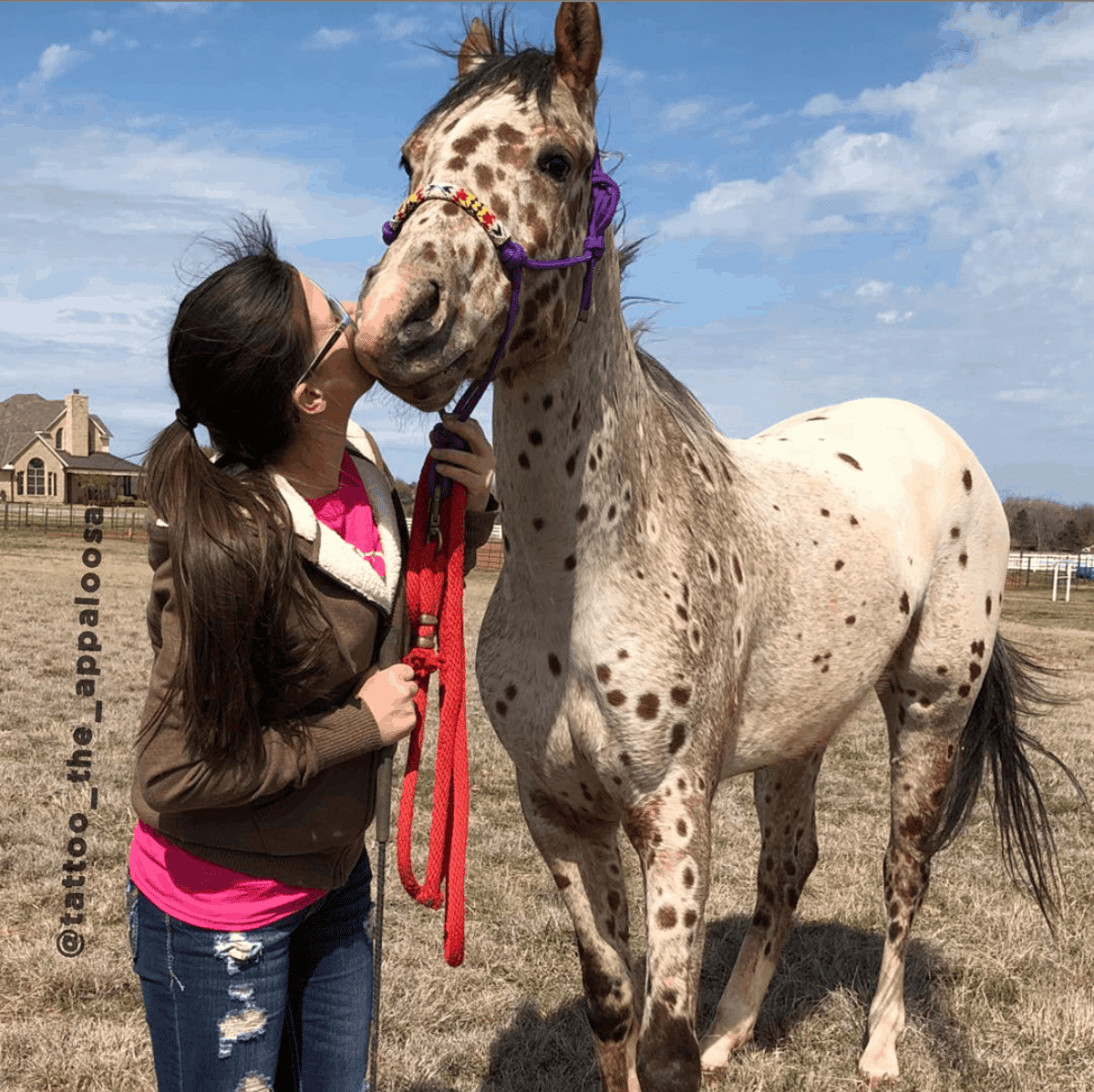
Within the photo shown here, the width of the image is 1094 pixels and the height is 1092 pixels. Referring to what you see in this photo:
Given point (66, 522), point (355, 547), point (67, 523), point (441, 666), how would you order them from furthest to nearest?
point (66, 522) → point (67, 523) → point (441, 666) → point (355, 547)

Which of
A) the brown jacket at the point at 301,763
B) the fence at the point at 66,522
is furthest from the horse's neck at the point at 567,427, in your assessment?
the fence at the point at 66,522

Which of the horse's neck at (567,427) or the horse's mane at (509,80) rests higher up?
the horse's mane at (509,80)

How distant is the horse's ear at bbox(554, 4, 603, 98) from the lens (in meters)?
2.20

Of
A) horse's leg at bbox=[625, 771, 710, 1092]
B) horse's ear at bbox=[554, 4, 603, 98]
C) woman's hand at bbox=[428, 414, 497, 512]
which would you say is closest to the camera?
horse's ear at bbox=[554, 4, 603, 98]

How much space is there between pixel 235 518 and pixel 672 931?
57.8 inches

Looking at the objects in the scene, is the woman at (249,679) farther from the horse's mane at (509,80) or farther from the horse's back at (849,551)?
the horse's back at (849,551)

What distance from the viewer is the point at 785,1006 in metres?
4.20

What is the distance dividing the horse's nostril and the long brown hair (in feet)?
0.87

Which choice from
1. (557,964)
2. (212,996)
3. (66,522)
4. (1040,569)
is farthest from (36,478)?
(212,996)

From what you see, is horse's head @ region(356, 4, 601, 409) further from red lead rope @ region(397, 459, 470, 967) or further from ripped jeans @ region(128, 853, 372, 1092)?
ripped jeans @ region(128, 853, 372, 1092)

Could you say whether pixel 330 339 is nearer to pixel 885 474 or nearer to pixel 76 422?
pixel 885 474

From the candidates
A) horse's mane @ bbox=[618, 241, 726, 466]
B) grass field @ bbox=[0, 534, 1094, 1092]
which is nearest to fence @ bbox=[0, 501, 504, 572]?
grass field @ bbox=[0, 534, 1094, 1092]

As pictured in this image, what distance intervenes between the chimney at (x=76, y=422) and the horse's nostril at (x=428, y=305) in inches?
2594

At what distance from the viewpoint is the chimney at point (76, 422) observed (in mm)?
61312
